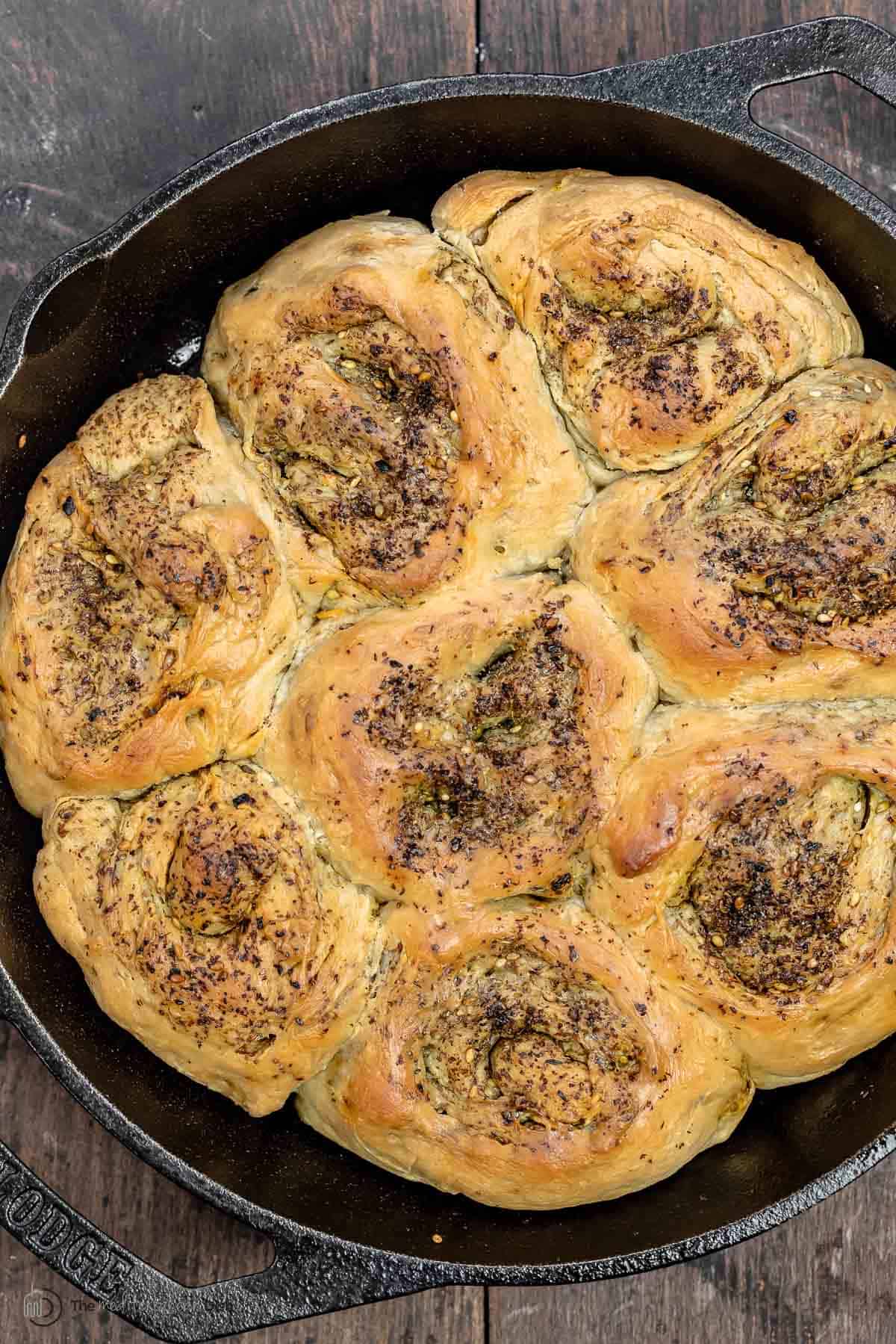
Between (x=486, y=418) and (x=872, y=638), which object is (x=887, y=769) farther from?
(x=486, y=418)

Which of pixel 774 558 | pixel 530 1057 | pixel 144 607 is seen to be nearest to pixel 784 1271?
pixel 530 1057

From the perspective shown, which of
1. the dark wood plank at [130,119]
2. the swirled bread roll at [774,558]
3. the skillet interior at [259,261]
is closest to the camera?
the swirled bread roll at [774,558]

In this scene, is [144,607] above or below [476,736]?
above

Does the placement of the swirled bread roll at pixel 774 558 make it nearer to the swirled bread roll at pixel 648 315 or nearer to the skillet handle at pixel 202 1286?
the swirled bread roll at pixel 648 315

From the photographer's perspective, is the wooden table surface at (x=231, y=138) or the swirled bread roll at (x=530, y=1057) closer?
the swirled bread roll at (x=530, y=1057)

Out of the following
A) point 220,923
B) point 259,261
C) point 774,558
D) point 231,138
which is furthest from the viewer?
point 231,138

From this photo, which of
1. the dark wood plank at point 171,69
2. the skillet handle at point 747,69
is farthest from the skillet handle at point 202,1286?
the skillet handle at point 747,69

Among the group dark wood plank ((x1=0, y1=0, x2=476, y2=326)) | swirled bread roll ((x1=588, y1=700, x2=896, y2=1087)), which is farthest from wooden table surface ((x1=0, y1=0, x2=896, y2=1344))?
swirled bread roll ((x1=588, y1=700, x2=896, y2=1087))

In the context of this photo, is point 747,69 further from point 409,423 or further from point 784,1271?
point 784,1271

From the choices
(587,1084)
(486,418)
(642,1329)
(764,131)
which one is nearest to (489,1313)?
(642,1329)
